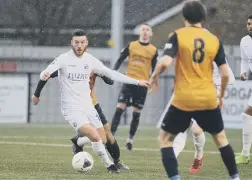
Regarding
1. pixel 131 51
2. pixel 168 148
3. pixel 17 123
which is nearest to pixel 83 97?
pixel 168 148

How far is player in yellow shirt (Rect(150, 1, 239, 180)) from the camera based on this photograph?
9484 mm

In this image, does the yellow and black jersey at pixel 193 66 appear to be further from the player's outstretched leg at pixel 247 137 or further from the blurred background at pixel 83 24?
the blurred background at pixel 83 24

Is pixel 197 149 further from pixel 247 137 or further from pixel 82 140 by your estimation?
pixel 247 137

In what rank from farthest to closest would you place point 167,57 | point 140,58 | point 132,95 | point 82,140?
point 140,58
point 132,95
point 82,140
point 167,57

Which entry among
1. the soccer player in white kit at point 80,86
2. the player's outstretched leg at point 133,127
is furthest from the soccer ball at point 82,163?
the player's outstretched leg at point 133,127

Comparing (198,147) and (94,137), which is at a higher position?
(94,137)

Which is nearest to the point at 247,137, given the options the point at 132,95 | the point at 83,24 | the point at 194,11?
the point at 132,95

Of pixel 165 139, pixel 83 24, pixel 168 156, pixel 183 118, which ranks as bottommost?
pixel 168 156

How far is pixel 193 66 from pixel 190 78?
13cm

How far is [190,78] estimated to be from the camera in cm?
954

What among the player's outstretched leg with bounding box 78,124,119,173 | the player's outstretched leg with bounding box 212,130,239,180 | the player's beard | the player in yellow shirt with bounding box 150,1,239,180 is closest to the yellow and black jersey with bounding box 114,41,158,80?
the player's beard

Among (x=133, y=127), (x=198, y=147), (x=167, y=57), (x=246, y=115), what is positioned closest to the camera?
(x=167, y=57)

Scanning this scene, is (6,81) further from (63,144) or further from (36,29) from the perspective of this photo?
(36,29)

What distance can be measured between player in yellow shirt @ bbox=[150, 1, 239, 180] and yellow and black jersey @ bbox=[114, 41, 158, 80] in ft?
27.5
